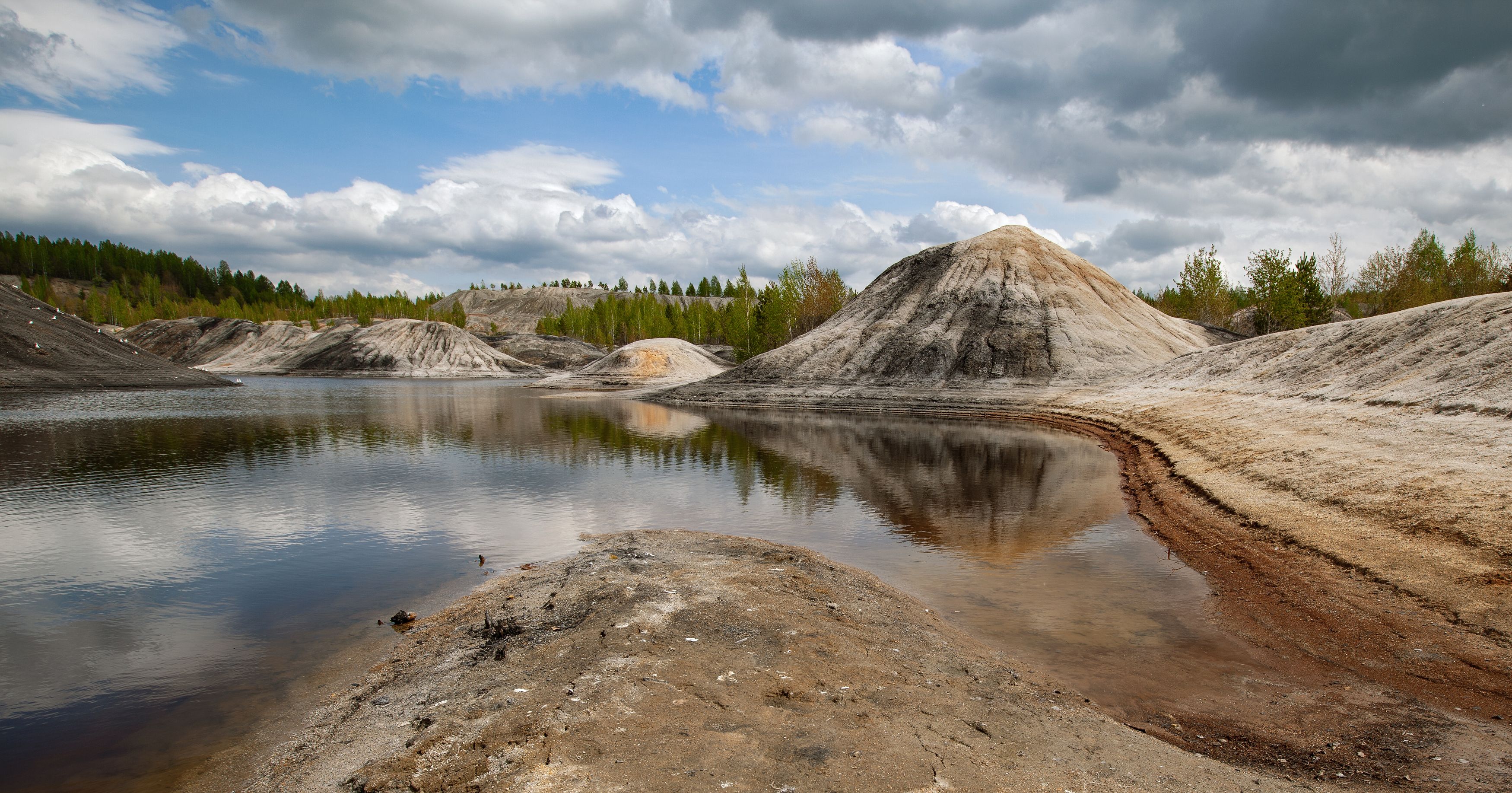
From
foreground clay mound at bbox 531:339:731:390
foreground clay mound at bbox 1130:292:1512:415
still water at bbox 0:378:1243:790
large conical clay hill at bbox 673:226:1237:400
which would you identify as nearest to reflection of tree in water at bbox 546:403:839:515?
still water at bbox 0:378:1243:790

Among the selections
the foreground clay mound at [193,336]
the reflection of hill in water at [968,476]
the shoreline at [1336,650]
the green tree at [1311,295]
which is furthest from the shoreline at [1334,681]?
the foreground clay mound at [193,336]

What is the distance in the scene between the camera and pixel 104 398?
2709 inches

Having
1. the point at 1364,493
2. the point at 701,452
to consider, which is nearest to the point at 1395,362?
the point at 1364,493

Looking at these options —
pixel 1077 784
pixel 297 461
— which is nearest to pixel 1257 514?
pixel 1077 784

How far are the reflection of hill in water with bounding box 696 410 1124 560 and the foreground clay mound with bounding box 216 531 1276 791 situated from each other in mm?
8886

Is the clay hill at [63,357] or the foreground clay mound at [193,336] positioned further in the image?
the foreground clay mound at [193,336]

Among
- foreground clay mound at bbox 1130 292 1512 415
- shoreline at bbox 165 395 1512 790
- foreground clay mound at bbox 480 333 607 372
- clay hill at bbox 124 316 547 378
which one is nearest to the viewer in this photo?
shoreline at bbox 165 395 1512 790

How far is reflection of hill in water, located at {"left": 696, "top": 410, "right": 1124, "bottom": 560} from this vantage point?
21.7 metres

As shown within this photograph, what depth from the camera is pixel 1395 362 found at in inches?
1284

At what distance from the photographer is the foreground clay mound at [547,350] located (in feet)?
593

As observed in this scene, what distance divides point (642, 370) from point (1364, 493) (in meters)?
109

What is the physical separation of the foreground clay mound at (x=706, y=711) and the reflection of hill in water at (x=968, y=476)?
29.2ft

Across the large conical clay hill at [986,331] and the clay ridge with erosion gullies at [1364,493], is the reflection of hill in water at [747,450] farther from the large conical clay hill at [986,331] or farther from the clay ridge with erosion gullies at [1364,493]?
the large conical clay hill at [986,331]

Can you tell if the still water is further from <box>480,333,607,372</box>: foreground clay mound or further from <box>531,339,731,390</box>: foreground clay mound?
<box>480,333,607,372</box>: foreground clay mound
